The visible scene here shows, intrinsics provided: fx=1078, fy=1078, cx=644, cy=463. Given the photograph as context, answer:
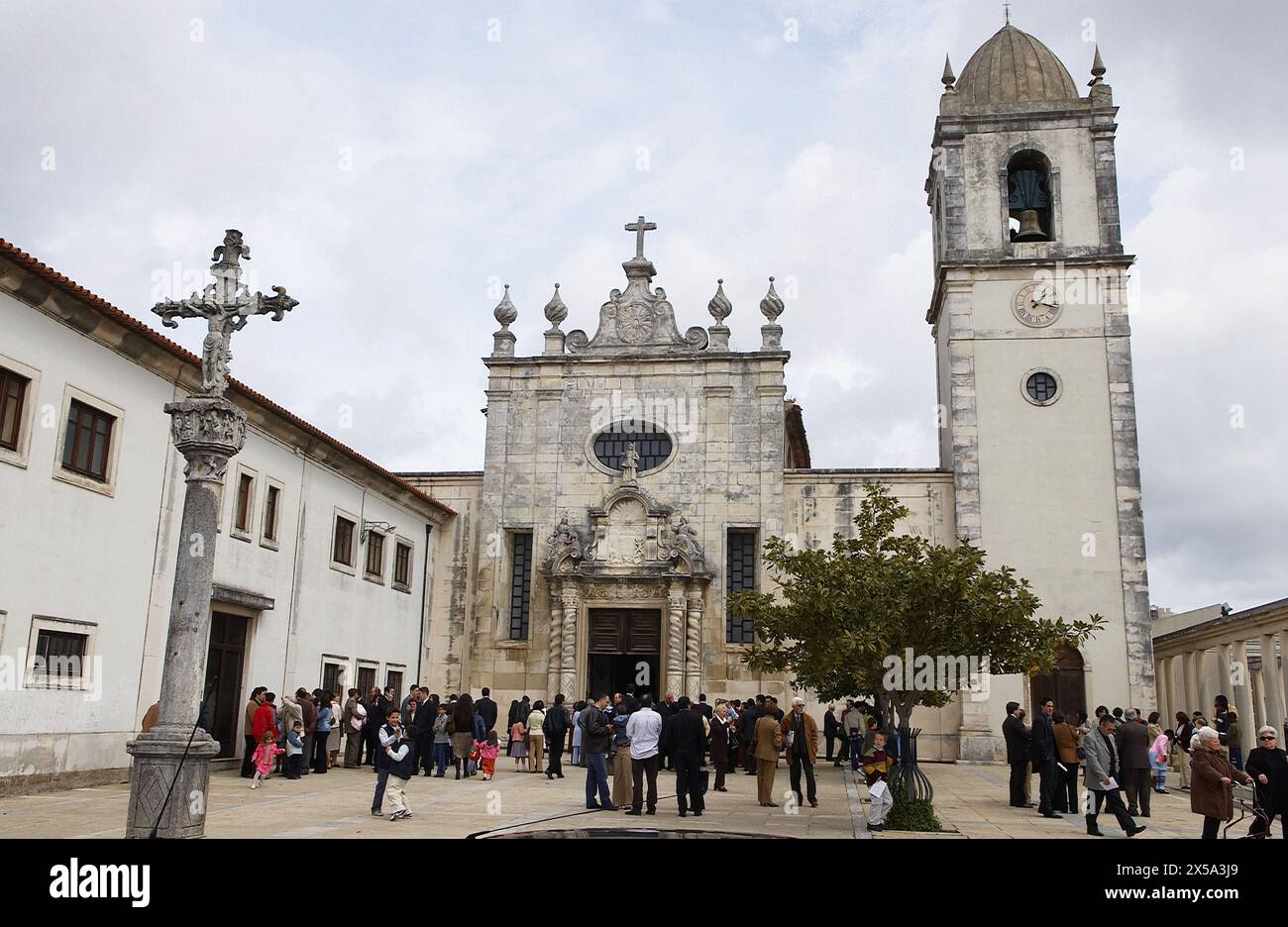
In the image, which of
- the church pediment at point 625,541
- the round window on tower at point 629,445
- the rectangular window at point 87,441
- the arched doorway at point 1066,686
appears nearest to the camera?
the rectangular window at point 87,441

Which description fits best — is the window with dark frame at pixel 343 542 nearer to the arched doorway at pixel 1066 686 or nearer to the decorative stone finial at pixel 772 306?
the decorative stone finial at pixel 772 306

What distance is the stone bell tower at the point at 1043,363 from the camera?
86.4 ft

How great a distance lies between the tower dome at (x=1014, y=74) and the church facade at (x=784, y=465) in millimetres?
96

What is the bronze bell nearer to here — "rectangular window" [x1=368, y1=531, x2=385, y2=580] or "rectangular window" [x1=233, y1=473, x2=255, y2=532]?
"rectangular window" [x1=368, y1=531, x2=385, y2=580]

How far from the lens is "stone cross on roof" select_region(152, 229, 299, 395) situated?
11.3 metres

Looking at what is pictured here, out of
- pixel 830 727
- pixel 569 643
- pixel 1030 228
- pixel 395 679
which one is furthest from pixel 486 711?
pixel 1030 228

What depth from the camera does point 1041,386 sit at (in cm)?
2800

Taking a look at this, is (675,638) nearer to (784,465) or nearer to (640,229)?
(784,465)

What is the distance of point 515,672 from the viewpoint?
28.2 m

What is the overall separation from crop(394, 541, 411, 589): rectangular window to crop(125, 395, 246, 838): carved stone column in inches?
655

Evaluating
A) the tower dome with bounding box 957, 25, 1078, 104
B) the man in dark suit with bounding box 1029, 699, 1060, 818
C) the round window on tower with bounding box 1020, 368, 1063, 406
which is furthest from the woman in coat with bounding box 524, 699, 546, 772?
the tower dome with bounding box 957, 25, 1078, 104

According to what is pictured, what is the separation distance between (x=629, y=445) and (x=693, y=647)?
580 cm

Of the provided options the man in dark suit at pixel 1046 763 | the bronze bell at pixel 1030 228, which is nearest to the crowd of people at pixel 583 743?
the man in dark suit at pixel 1046 763
